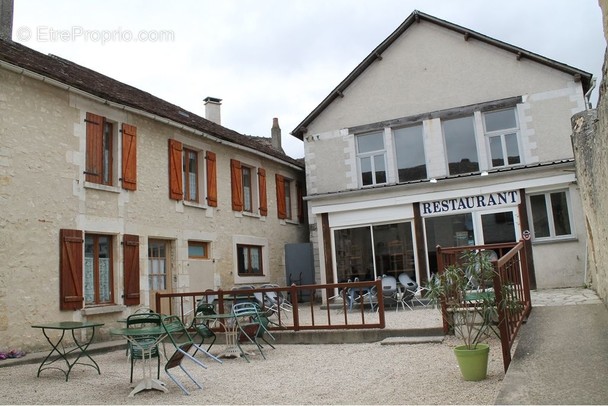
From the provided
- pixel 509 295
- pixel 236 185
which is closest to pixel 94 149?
pixel 236 185

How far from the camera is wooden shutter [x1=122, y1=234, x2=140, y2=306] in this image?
1066cm

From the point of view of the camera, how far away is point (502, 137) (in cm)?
1328

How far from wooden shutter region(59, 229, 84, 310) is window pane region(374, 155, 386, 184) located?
25.9 ft

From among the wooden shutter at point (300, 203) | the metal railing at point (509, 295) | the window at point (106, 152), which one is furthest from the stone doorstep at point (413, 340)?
the wooden shutter at point (300, 203)

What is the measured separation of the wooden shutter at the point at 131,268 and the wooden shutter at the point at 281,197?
20.9ft

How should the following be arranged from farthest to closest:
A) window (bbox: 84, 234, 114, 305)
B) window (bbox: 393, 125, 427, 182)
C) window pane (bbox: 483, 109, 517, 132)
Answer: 1. window (bbox: 393, 125, 427, 182)
2. window pane (bbox: 483, 109, 517, 132)
3. window (bbox: 84, 234, 114, 305)

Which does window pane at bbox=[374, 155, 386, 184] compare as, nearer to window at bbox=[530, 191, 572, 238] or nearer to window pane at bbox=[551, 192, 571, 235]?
window at bbox=[530, 191, 572, 238]

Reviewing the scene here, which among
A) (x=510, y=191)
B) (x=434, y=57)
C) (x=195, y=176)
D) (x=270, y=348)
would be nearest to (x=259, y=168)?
(x=195, y=176)

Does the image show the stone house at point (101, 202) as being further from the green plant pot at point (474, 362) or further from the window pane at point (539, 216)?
the window pane at point (539, 216)

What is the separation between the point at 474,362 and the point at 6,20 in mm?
10777

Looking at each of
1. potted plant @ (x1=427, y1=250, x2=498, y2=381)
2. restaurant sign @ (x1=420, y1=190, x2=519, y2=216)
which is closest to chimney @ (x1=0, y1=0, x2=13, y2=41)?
potted plant @ (x1=427, y1=250, x2=498, y2=381)

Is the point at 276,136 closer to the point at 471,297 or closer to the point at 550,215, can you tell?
the point at 550,215

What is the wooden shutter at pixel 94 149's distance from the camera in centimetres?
1030

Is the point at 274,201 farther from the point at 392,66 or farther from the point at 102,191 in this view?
the point at 102,191
